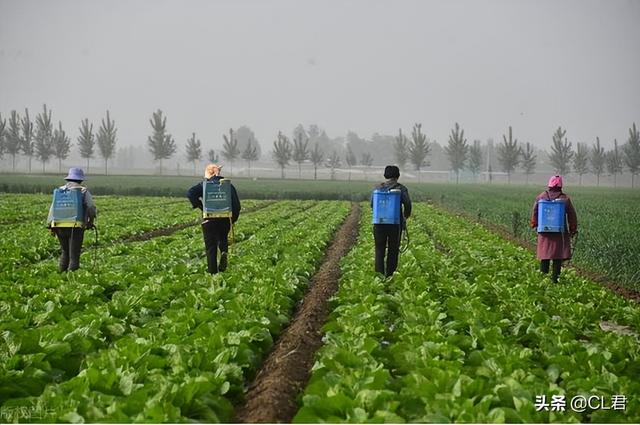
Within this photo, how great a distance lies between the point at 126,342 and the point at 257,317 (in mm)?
1957

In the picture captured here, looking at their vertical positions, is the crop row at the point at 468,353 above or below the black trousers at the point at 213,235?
below

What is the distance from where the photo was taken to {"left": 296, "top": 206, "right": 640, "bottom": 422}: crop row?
461 cm

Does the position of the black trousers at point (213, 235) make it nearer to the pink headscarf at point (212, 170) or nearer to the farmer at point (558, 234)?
the pink headscarf at point (212, 170)

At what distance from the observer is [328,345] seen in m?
6.37

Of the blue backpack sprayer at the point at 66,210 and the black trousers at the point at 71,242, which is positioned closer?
the blue backpack sprayer at the point at 66,210

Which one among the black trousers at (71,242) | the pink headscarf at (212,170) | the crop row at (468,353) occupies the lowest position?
the crop row at (468,353)

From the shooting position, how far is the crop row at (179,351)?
4.55m

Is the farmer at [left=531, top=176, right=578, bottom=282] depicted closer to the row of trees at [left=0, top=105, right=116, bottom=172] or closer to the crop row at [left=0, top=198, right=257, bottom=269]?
the crop row at [left=0, top=198, right=257, bottom=269]

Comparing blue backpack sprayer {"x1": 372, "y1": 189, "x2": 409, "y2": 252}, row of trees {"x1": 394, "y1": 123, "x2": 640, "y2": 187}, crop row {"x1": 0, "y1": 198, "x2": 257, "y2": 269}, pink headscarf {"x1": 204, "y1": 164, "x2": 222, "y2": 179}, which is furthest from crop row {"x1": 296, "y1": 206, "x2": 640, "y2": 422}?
row of trees {"x1": 394, "y1": 123, "x2": 640, "y2": 187}

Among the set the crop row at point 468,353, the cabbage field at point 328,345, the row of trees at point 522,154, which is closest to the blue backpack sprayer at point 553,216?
the cabbage field at point 328,345

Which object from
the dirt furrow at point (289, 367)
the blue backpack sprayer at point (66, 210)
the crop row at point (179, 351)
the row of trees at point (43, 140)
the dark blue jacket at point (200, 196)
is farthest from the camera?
the row of trees at point (43, 140)

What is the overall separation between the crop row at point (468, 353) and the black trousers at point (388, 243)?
0.52 meters

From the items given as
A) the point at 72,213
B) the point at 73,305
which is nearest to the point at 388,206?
the point at 73,305

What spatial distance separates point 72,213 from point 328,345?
636cm
